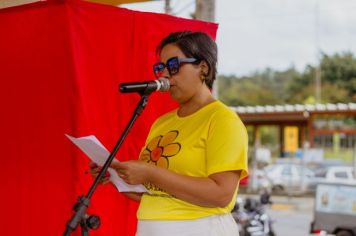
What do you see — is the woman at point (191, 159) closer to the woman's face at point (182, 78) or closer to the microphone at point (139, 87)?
the woman's face at point (182, 78)

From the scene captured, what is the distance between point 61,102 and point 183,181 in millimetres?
1175

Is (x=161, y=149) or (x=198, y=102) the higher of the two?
(x=198, y=102)

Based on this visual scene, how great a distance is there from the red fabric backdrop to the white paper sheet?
77cm

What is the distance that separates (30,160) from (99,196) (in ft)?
1.18

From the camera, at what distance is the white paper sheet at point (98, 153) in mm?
1889

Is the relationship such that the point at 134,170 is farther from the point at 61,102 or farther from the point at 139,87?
the point at 61,102

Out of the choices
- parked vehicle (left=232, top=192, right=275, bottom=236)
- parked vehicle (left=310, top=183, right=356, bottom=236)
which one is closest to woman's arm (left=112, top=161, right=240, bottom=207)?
parked vehicle (left=310, top=183, right=356, bottom=236)

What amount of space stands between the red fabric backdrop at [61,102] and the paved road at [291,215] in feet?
23.7

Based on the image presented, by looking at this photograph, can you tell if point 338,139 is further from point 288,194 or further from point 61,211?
point 61,211

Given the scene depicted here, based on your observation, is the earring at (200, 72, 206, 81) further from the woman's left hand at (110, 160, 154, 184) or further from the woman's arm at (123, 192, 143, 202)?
the woman's arm at (123, 192, 143, 202)

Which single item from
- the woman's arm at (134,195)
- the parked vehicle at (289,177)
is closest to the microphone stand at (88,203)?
the woman's arm at (134,195)

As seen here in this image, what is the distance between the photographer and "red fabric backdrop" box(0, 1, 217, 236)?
9.16ft

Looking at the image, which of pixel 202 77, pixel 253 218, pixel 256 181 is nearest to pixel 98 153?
pixel 202 77

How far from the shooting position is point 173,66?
1.91m
